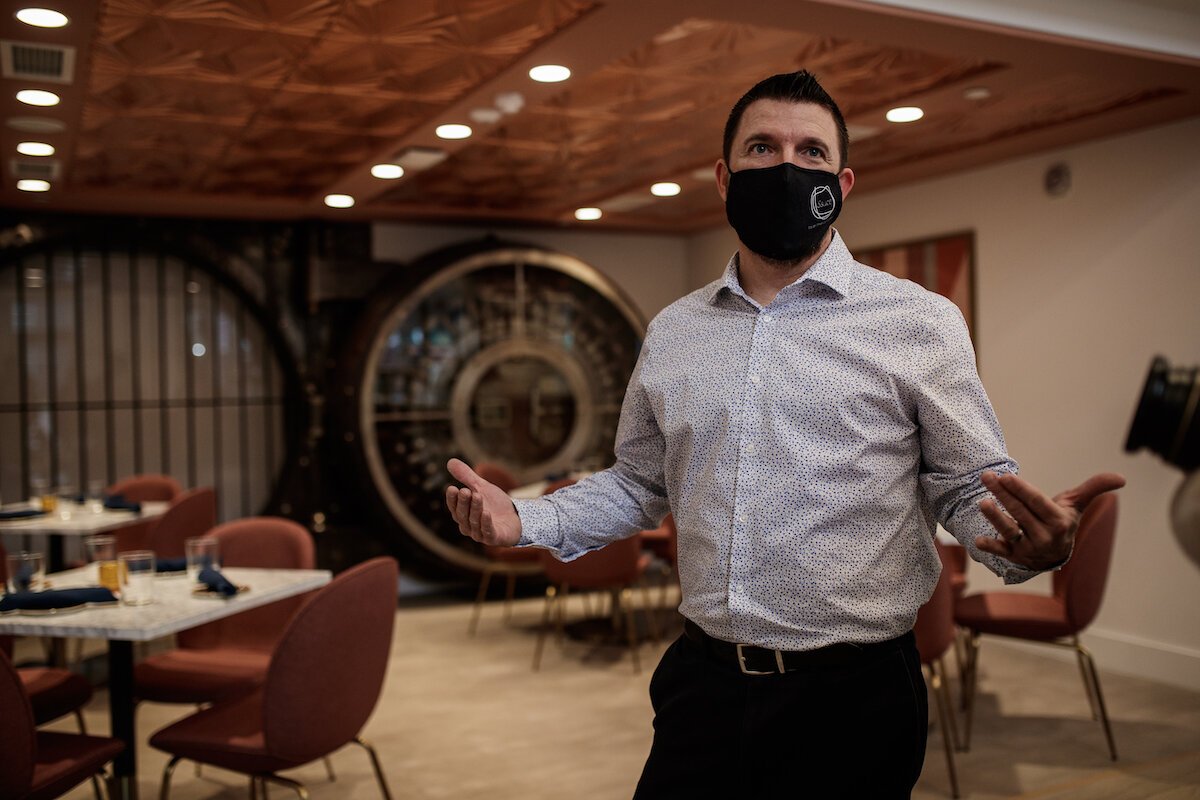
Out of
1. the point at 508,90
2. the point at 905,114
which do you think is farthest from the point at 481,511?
the point at 905,114

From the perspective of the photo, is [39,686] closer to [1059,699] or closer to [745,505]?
[745,505]

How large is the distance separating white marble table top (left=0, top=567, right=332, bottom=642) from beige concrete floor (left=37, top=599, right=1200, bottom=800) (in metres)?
0.84

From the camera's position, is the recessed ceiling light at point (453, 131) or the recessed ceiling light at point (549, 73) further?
the recessed ceiling light at point (453, 131)

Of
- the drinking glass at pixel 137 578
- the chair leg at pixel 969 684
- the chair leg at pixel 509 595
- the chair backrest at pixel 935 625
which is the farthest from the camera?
the chair leg at pixel 509 595

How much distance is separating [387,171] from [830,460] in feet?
14.0

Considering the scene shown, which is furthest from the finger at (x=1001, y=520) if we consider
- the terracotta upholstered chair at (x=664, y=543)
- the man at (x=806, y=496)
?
the terracotta upholstered chair at (x=664, y=543)

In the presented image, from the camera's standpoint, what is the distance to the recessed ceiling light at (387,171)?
5.28m

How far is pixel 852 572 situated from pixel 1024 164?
4466 millimetres

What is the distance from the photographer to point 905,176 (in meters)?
5.91

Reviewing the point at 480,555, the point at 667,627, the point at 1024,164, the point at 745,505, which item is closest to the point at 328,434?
the point at 480,555

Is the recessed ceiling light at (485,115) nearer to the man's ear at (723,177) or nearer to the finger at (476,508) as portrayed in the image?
the man's ear at (723,177)

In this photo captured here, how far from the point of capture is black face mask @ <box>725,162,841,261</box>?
1.62 m

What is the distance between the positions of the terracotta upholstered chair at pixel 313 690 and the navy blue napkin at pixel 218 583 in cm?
35

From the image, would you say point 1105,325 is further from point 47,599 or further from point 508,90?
point 47,599
